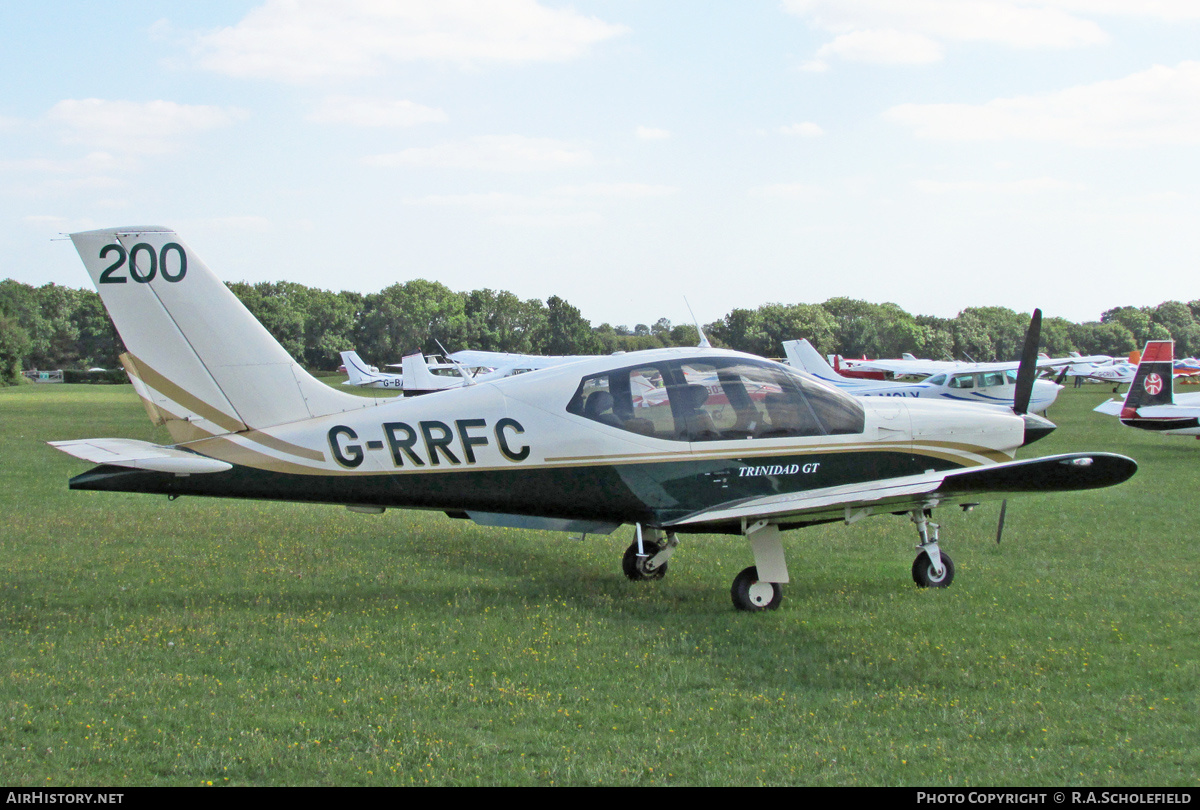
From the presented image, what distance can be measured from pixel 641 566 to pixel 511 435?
2193 mm

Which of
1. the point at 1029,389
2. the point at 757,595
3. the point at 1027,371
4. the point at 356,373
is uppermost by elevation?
the point at 1027,371

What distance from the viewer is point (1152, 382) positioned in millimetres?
23328

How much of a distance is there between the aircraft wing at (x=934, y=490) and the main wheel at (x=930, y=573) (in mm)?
1036

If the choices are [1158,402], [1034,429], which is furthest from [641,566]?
[1158,402]

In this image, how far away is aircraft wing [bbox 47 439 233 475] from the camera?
6875 millimetres

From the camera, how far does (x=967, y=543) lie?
1113 cm

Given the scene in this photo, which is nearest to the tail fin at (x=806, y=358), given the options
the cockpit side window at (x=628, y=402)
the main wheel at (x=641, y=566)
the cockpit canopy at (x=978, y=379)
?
the cockpit canopy at (x=978, y=379)

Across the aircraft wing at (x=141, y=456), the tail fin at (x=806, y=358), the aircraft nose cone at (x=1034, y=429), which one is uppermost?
the tail fin at (x=806, y=358)

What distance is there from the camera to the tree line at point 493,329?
106750 millimetres

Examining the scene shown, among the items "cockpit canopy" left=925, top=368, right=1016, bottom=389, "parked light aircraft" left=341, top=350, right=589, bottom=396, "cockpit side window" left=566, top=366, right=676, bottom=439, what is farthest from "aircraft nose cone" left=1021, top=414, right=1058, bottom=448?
"parked light aircraft" left=341, top=350, right=589, bottom=396

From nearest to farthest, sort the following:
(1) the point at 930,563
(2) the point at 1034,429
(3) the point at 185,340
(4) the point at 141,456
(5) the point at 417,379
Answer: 1. (4) the point at 141,456
2. (3) the point at 185,340
3. (1) the point at 930,563
4. (2) the point at 1034,429
5. (5) the point at 417,379

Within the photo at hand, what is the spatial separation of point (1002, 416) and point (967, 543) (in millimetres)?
2764

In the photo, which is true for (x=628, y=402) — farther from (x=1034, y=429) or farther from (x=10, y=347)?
(x=10, y=347)

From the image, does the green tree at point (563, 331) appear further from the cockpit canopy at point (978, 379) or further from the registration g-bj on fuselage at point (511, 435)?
the registration g-bj on fuselage at point (511, 435)
